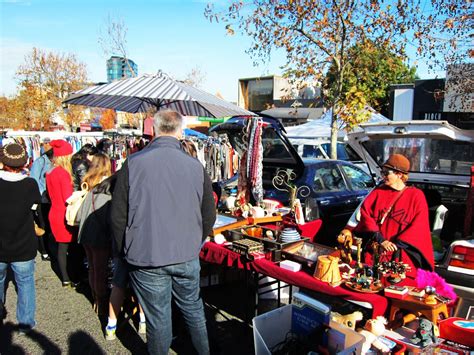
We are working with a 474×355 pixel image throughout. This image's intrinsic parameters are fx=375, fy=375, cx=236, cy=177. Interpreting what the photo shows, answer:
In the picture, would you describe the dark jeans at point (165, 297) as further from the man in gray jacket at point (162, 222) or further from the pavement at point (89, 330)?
the pavement at point (89, 330)

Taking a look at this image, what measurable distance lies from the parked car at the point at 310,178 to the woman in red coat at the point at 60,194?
248 cm

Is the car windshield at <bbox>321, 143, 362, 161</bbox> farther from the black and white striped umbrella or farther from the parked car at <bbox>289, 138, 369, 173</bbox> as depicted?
the black and white striped umbrella

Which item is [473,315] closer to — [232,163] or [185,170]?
[185,170]

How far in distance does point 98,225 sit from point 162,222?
156 cm

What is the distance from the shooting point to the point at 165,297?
8.35 ft

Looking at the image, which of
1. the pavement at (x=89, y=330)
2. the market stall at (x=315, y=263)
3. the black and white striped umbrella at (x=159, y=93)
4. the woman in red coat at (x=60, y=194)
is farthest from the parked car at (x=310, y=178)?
the woman in red coat at (x=60, y=194)

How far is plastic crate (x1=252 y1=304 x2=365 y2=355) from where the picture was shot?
2398 millimetres

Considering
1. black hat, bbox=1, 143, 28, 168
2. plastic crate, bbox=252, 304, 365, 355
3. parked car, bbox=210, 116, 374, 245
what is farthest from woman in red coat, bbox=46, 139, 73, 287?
plastic crate, bbox=252, 304, 365, 355

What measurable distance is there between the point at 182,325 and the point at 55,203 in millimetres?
2103

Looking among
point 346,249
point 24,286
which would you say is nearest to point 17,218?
point 24,286

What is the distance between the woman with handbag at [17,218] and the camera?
10.7 feet

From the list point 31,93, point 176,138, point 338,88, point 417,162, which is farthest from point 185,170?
point 31,93

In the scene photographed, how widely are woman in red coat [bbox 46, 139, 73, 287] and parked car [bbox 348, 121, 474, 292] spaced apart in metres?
3.30

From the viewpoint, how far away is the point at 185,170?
2486 mm
